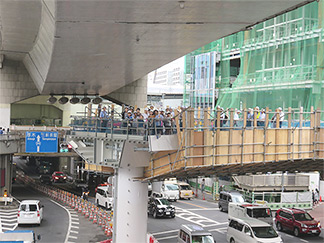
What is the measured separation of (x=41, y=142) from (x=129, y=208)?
875 inches

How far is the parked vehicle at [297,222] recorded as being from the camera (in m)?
28.4

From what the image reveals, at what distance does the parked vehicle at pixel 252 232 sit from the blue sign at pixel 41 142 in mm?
20841

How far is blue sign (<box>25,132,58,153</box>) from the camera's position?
41.1 meters

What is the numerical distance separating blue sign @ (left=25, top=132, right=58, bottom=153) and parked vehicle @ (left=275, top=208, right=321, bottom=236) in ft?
67.4

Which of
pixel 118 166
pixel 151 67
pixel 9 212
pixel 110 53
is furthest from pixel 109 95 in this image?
pixel 118 166

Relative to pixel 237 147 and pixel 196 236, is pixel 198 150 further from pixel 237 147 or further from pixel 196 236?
pixel 196 236

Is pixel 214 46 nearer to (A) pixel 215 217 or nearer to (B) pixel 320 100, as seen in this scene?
(B) pixel 320 100

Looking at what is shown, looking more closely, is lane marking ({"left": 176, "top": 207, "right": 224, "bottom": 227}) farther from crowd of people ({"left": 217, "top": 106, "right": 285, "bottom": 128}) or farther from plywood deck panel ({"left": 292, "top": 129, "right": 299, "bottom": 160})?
crowd of people ({"left": 217, "top": 106, "right": 285, "bottom": 128})

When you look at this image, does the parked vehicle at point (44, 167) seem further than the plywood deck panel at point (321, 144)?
Yes

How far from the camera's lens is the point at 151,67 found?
113 feet

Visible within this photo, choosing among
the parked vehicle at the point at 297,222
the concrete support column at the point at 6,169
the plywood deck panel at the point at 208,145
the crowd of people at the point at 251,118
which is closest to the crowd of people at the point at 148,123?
the plywood deck panel at the point at 208,145

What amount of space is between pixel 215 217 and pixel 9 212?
1559 cm

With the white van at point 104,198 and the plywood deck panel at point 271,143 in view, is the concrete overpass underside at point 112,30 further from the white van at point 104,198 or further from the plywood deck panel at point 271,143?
the white van at point 104,198

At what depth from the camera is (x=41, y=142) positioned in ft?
136
